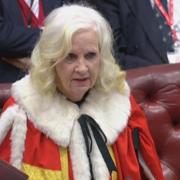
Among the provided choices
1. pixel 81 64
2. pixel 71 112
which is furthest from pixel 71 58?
pixel 71 112

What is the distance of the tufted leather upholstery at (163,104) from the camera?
179 cm

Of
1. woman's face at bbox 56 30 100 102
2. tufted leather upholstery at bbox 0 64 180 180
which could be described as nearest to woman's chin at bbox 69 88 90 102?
woman's face at bbox 56 30 100 102

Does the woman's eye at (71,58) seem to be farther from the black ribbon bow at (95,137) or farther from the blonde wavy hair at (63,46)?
the black ribbon bow at (95,137)

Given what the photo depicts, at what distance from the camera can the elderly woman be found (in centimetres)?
145

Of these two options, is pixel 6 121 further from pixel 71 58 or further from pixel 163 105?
pixel 163 105

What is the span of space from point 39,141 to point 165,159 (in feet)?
1.81

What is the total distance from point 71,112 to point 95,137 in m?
0.11

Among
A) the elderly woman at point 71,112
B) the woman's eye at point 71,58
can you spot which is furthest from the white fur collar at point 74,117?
the woman's eye at point 71,58

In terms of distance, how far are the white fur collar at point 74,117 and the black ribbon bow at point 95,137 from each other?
0.04 ft

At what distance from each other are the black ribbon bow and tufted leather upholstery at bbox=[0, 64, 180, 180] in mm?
313

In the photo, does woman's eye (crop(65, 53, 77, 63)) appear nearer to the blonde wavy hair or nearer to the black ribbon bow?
the blonde wavy hair

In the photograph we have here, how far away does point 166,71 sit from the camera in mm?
1872

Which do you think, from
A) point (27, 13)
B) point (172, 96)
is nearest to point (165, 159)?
point (172, 96)

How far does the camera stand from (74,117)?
5.03 feet
